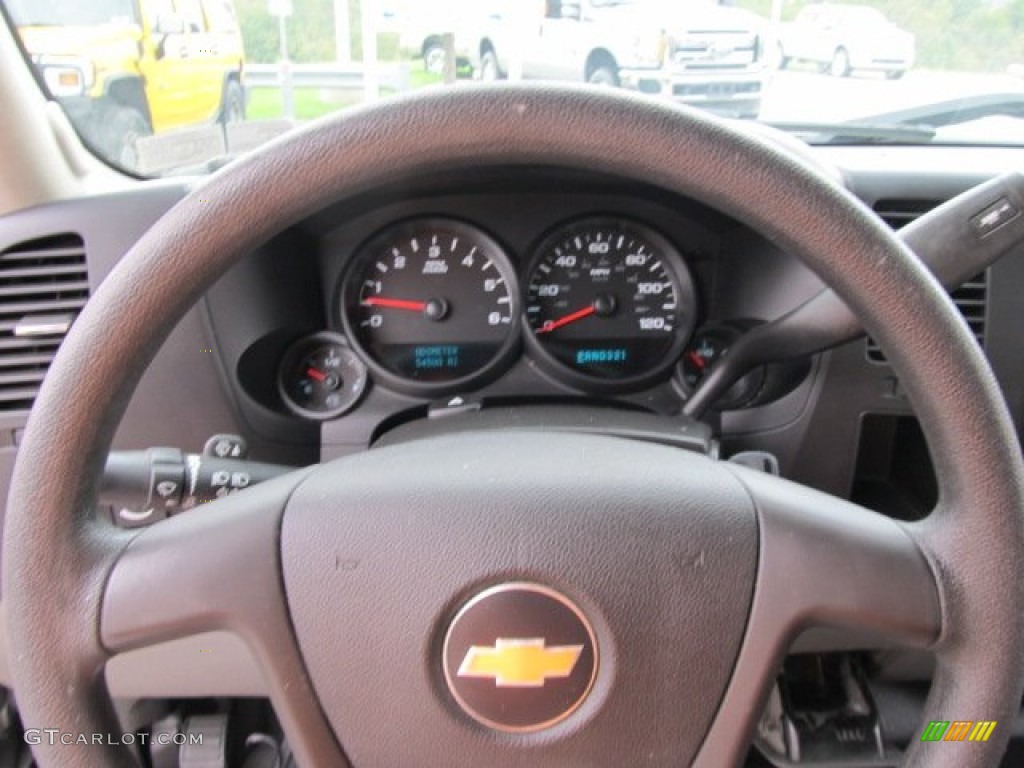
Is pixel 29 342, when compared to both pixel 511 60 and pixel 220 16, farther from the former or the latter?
pixel 511 60

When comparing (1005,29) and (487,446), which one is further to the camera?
(1005,29)

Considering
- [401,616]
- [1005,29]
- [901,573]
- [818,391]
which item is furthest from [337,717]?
[1005,29]

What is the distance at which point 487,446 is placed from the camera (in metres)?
0.93

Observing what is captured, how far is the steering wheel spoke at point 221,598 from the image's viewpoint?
2.65 feet

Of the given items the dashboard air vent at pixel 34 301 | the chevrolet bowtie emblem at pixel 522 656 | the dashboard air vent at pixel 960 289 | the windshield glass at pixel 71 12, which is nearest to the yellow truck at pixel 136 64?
the windshield glass at pixel 71 12

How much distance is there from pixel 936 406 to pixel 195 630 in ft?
2.01

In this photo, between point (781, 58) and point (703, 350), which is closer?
point (703, 350)

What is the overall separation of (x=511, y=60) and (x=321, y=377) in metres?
0.64

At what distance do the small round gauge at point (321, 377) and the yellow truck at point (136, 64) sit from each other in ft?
1.35

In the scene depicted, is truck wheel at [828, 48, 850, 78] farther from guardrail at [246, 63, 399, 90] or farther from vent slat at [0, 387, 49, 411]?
vent slat at [0, 387, 49, 411]

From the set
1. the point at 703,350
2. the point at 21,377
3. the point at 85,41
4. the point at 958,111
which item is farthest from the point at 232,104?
the point at 958,111

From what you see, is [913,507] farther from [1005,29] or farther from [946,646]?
[1005,29]

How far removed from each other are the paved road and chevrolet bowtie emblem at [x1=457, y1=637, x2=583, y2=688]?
4.50ft

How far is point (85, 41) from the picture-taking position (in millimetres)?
1671
